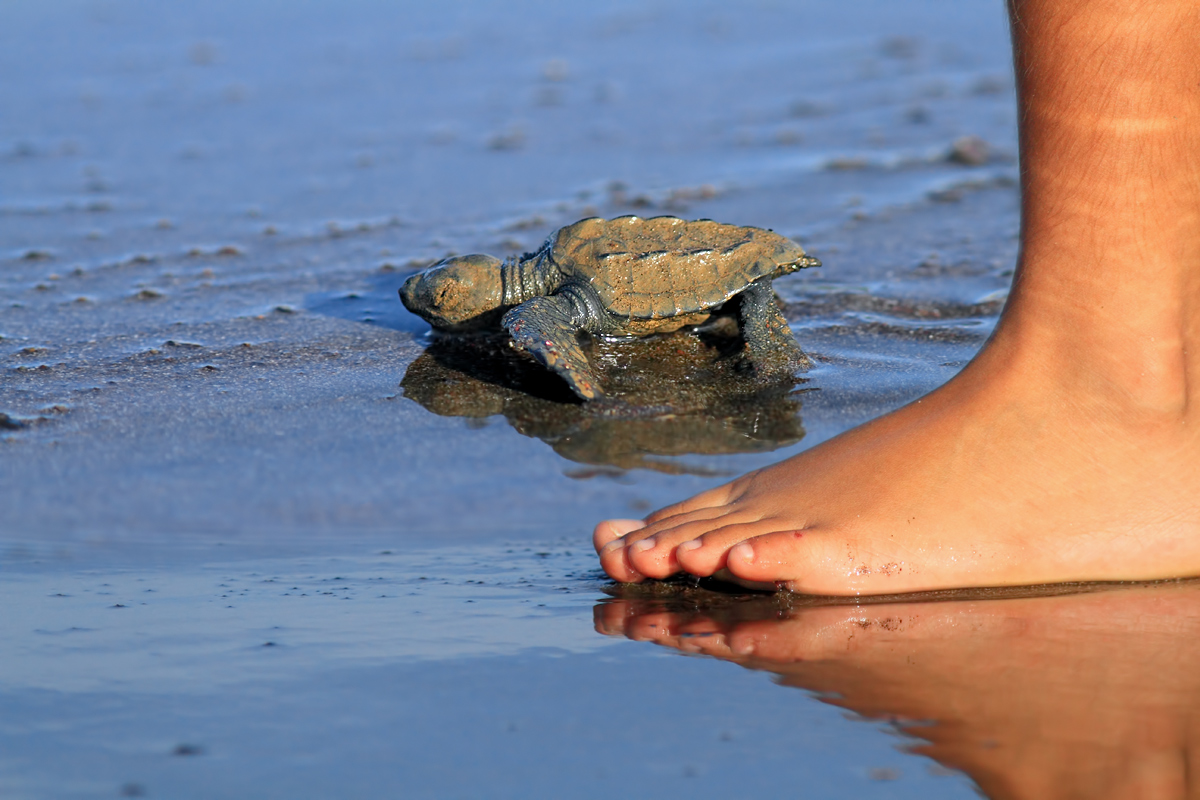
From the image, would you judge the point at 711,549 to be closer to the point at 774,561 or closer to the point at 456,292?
the point at 774,561

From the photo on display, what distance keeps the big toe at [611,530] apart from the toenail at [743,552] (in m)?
0.28

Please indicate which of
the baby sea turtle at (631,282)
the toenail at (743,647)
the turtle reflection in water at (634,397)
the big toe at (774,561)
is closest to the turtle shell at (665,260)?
the baby sea turtle at (631,282)

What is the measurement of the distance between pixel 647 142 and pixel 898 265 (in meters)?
2.10

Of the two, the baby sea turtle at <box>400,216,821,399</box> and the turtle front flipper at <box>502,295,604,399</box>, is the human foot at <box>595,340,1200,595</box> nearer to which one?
the turtle front flipper at <box>502,295,604,399</box>

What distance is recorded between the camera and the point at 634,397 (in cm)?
334

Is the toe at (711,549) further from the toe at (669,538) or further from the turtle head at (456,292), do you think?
the turtle head at (456,292)

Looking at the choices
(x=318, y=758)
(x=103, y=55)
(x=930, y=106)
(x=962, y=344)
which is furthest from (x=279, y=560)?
(x=103, y=55)

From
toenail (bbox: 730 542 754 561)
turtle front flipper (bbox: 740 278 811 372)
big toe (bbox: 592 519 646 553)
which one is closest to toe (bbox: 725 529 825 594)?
toenail (bbox: 730 542 754 561)

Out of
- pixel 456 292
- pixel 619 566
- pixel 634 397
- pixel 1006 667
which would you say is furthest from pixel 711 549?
pixel 456 292

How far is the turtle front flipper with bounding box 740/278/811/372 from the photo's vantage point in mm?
3545

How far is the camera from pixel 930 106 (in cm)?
713

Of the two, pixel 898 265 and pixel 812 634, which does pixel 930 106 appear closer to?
pixel 898 265

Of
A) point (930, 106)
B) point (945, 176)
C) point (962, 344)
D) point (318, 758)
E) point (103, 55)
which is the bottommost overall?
point (318, 758)

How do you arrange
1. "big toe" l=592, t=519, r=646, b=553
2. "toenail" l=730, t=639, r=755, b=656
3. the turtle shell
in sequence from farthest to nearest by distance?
1. the turtle shell
2. "big toe" l=592, t=519, r=646, b=553
3. "toenail" l=730, t=639, r=755, b=656
